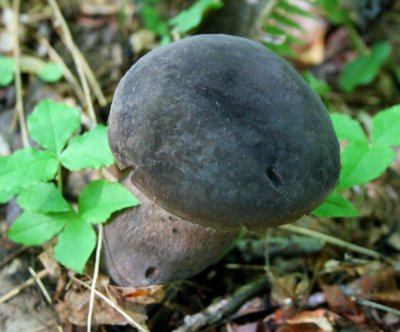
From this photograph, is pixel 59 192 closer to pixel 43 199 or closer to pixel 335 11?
pixel 43 199

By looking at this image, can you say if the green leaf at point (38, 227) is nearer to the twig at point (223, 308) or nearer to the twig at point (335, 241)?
the twig at point (223, 308)

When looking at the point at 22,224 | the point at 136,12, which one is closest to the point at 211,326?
the point at 22,224

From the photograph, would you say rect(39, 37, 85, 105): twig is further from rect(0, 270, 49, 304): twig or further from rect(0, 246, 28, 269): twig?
rect(0, 270, 49, 304): twig

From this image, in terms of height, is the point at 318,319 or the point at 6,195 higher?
the point at 6,195

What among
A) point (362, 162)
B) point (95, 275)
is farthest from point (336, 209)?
point (95, 275)

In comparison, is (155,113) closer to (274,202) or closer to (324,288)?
(274,202)

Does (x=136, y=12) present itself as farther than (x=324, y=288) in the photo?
Yes

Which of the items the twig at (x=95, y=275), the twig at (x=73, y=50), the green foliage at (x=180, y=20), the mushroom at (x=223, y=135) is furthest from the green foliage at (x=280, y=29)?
the twig at (x=95, y=275)
